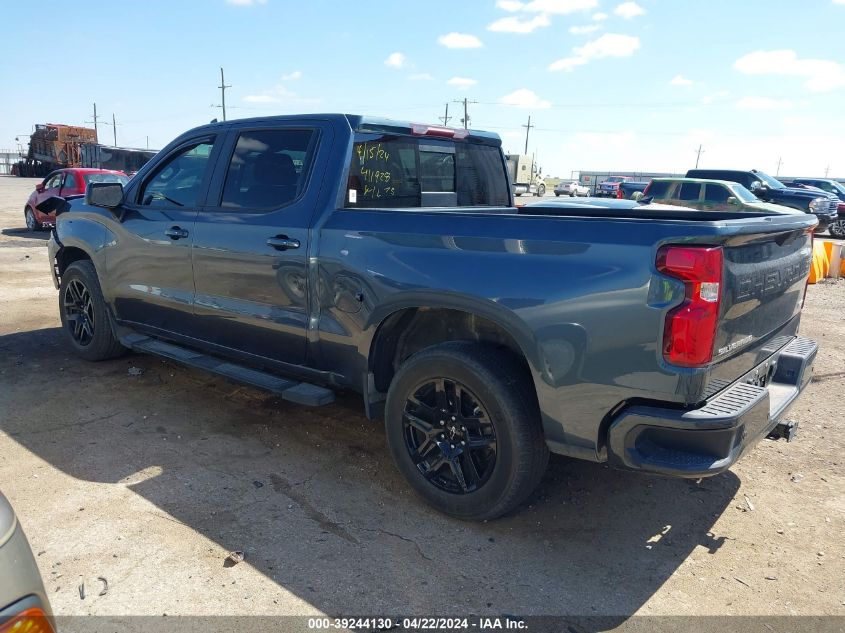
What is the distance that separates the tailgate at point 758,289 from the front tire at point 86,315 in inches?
182

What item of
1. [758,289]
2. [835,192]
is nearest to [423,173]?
[758,289]

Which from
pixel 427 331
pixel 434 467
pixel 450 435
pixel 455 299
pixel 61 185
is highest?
pixel 61 185

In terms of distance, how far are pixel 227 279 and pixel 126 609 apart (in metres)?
2.08

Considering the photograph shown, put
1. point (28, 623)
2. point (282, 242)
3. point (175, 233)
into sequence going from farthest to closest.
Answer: point (175, 233) < point (282, 242) < point (28, 623)

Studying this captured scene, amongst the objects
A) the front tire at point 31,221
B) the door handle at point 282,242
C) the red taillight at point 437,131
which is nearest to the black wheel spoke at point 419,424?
the door handle at point 282,242

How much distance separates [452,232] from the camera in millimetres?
3127

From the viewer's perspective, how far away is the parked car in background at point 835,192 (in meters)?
19.3

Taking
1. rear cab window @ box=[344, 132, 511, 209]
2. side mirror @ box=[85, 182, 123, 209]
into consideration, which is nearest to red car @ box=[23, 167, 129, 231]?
side mirror @ box=[85, 182, 123, 209]

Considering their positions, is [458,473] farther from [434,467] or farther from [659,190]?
[659,190]

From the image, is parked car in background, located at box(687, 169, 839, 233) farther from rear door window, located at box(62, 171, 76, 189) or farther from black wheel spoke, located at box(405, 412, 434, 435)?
black wheel spoke, located at box(405, 412, 434, 435)

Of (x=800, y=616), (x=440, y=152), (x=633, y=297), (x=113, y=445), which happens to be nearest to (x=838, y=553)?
(x=800, y=616)

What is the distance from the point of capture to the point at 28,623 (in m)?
1.47

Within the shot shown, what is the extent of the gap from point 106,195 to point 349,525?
10.3 ft

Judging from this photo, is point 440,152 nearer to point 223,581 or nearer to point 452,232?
point 452,232
